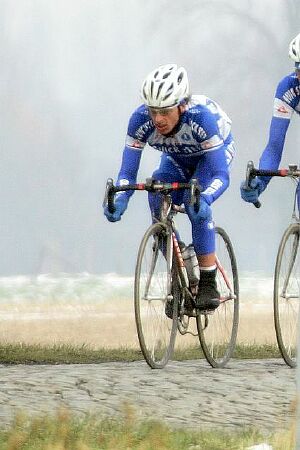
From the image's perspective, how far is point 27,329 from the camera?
12.9m

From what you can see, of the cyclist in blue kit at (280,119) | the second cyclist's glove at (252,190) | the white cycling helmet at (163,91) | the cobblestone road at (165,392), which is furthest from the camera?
the cyclist in blue kit at (280,119)

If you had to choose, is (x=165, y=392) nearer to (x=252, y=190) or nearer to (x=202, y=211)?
(x=202, y=211)

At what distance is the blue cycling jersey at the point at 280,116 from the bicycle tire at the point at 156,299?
954 millimetres

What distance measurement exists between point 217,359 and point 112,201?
4.58ft

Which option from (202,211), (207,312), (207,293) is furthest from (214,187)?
(207,312)

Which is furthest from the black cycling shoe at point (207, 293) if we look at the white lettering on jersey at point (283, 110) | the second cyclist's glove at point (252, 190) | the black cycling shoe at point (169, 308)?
the white lettering on jersey at point (283, 110)

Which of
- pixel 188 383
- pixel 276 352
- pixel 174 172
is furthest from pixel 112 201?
pixel 276 352

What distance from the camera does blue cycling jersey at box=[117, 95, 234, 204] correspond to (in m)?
9.59

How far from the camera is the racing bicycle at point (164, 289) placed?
9344 millimetres

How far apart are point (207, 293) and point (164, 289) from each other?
1.38 feet

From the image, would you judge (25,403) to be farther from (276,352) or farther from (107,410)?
(276,352)

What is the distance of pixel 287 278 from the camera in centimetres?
1000

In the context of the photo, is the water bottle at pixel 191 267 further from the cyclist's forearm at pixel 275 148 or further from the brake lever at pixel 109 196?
the cyclist's forearm at pixel 275 148

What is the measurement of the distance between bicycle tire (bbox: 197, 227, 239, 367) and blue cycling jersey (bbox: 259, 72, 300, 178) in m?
0.53
